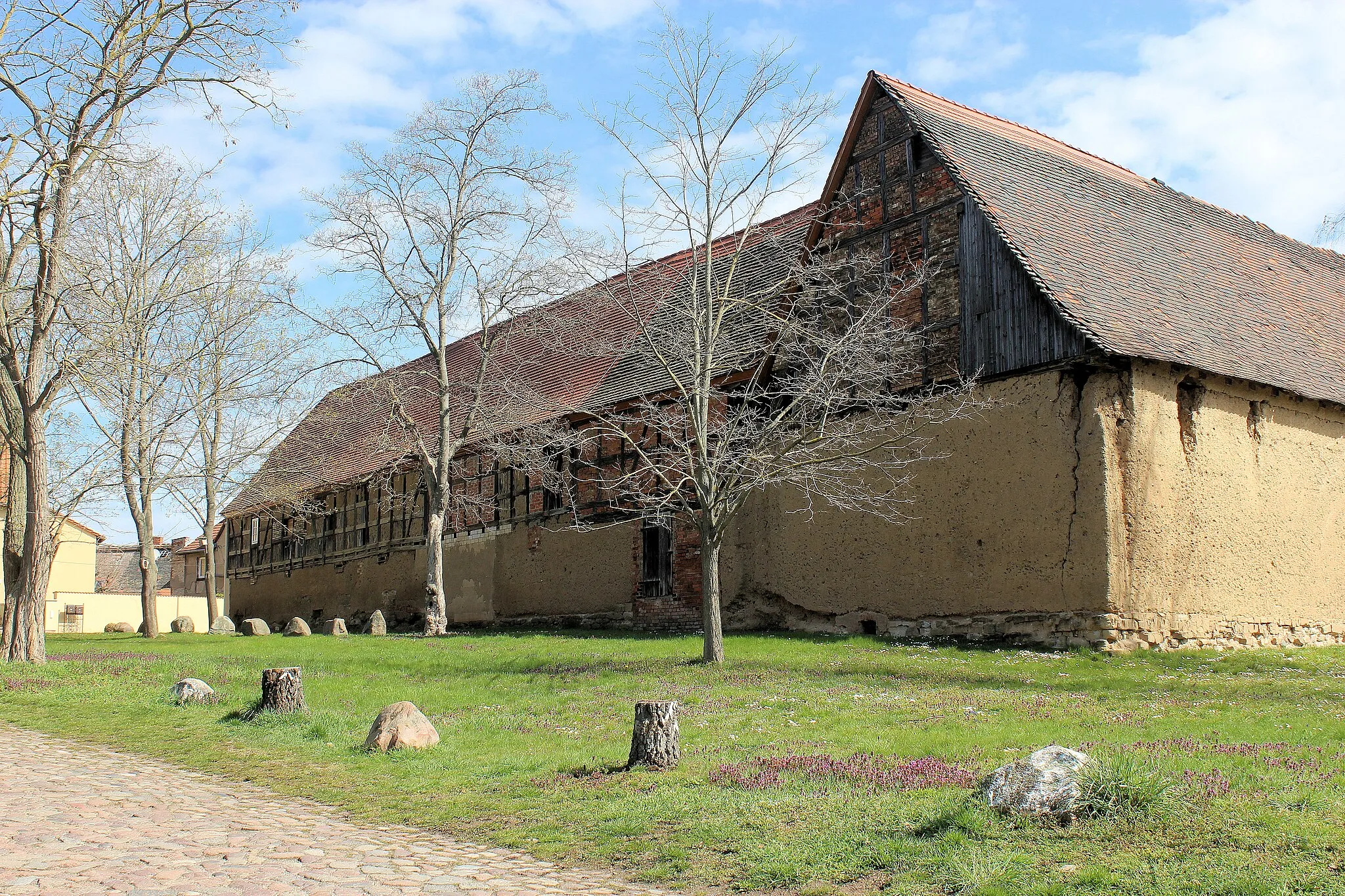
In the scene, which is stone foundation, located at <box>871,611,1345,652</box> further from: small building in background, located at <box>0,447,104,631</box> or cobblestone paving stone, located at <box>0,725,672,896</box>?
small building in background, located at <box>0,447,104,631</box>

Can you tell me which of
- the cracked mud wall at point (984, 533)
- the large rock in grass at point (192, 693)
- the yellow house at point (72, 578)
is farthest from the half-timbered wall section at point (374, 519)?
the large rock in grass at point (192, 693)

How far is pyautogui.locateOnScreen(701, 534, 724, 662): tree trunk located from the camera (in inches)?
647

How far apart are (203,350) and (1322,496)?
22.8m

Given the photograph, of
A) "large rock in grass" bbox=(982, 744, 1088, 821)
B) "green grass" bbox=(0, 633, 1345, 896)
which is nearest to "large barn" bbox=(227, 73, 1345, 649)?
"green grass" bbox=(0, 633, 1345, 896)

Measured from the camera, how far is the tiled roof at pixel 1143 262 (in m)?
18.0

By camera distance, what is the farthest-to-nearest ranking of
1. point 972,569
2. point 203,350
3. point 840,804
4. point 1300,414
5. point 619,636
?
point 203,350 → point 619,636 → point 1300,414 → point 972,569 → point 840,804

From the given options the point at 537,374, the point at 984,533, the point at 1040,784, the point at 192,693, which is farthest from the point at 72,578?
the point at 1040,784

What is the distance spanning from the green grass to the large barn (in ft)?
4.15

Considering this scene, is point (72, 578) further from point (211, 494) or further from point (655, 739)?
point (655, 739)

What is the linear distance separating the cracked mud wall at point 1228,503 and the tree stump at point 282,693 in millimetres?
11351

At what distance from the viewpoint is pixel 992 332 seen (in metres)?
18.4

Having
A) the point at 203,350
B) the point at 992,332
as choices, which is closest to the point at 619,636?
the point at 992,332

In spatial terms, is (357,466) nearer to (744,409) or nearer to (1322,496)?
(744,409)

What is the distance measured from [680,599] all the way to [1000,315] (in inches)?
356
